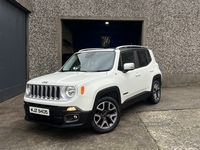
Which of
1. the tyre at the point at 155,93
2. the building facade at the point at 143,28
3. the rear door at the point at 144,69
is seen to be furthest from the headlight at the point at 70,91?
the building facade at the point at 143,28

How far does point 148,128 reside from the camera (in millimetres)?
3930

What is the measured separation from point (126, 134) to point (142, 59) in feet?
7.77

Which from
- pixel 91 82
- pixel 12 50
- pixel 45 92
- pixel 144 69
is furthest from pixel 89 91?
pixel 12 50

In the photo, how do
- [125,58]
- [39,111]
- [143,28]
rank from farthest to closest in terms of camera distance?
[143,28] → [125,58] → [39,111]

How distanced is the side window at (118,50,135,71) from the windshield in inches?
9.1

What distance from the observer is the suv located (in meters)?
3.28

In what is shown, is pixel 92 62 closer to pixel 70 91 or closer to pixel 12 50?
pixel 70 91

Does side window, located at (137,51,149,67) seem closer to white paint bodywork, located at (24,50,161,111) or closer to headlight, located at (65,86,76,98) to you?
white paint bodywork, located at (24,50,161,111)

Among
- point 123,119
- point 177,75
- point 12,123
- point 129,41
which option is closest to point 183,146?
point 123,119

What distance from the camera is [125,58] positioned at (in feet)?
15.0

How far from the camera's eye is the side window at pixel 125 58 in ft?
14.2

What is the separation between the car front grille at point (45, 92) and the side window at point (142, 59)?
8.46ft

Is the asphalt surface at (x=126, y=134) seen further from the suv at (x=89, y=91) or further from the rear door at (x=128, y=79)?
the rear door at (x=128, y=79)

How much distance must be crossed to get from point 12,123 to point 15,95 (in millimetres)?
3090
